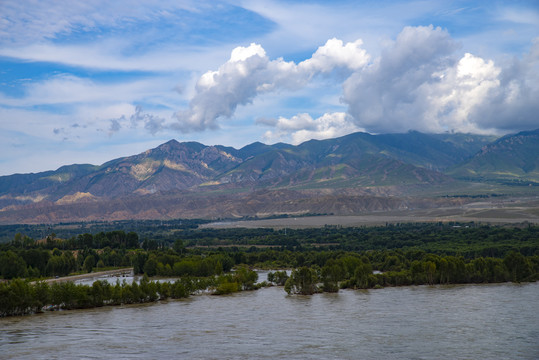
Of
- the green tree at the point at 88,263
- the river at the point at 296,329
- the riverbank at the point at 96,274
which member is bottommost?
the river at the point at 296,329

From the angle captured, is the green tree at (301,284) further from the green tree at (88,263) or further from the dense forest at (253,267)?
the green tree at (88,263)

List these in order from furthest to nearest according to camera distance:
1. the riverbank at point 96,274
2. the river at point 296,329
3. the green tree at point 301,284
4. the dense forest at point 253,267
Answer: the riverbank at point 96,274 → the green tree at point 301,284 → the dense forest at point 253,267 → the river at point 296,329

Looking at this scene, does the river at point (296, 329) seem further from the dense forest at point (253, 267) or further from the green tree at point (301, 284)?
the dense forest at point (253, 267)

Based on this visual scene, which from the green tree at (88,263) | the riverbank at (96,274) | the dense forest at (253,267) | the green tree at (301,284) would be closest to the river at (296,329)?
the green tree at (301,284)

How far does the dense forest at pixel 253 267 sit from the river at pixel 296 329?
3678mm

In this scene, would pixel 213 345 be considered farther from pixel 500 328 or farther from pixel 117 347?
pixel 500 328

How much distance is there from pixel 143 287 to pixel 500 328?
2168 inches

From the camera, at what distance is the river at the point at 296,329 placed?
56.2 metres

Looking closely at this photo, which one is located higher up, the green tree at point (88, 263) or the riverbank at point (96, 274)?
the green tree at point (88, 263)

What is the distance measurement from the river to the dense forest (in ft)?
12.1

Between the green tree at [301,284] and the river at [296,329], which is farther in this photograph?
the green tree at [301,284]

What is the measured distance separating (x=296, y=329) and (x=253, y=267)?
8516cm

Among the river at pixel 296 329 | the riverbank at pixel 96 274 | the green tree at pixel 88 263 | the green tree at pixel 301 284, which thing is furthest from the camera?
the green tree at pixel 88 263

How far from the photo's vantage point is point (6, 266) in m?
126
